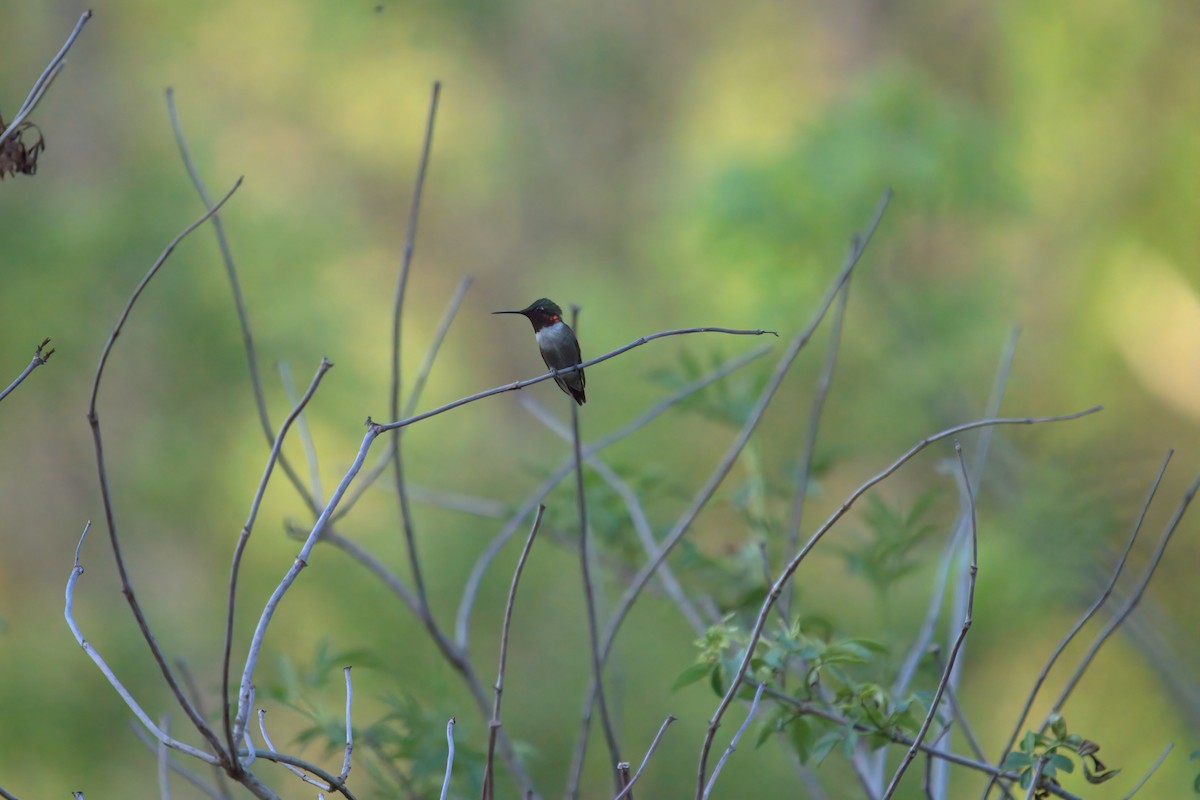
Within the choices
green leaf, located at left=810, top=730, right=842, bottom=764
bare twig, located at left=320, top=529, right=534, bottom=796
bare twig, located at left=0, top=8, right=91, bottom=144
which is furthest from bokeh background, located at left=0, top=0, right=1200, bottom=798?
bare twig, located at left=0, top=8, right=91, bottom=144

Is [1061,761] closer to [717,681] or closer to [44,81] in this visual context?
[717,681]

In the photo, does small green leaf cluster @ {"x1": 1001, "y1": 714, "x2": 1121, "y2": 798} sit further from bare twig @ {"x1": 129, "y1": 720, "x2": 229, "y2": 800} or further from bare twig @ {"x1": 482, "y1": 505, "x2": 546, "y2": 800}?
bare twig @ {"x1": 129, "y1": 720, "x2": 229, "y2": 800}

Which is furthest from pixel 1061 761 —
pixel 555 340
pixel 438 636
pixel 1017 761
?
pixel 555 340

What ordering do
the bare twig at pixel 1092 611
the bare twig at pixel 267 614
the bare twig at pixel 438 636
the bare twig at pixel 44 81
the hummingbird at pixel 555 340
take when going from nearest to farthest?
the bare twig at pixel 267 614 < the bare twig at pixel 1092 611 < the bare twig at pixel 44 81 < the bare twig at pixel 438 636 < the hummingbird at pixel 555 340

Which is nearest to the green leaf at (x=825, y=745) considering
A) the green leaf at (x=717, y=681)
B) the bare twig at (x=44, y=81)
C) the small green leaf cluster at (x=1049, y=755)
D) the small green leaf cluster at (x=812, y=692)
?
the small green leaf cluster at (x=812, y=692)

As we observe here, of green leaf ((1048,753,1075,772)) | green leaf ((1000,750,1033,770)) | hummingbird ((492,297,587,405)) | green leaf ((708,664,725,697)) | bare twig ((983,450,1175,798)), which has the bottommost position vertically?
green leaf ((708,664,725,697))

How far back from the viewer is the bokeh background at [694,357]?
7496 millimetres

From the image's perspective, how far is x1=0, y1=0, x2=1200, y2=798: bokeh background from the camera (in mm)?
7496

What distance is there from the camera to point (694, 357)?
4633 millimetres

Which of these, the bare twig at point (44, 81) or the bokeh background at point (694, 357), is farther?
the bokeh background at point (694, 357)

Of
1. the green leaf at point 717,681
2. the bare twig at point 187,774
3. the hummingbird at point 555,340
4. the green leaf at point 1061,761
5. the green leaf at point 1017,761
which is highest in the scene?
the hummingbird at point 555,340

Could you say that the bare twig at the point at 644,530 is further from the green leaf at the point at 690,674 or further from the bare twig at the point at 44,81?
the bare twig at the point at 44,81

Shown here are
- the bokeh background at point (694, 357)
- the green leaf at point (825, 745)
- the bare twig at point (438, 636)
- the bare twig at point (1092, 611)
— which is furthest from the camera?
the bokeh background at point (694, 357)

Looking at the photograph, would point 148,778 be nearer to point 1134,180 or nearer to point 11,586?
point 11,586
